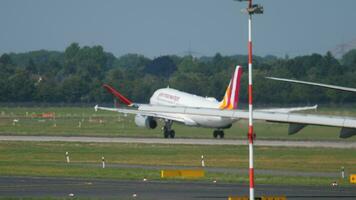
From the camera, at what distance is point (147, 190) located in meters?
42.6

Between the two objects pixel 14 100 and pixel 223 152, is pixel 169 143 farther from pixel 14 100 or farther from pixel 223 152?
pixel 14 100

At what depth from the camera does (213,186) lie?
44750 millimetres

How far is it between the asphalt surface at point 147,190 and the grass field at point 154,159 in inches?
116

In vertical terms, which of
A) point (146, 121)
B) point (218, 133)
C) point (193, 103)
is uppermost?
point (193, 103)

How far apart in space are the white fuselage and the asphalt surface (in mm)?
35560

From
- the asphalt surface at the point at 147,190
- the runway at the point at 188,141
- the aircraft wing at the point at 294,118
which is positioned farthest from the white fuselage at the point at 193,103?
the aircraft wing at the point at 294,118

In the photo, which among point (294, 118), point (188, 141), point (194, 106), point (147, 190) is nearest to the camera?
point (294, 118)

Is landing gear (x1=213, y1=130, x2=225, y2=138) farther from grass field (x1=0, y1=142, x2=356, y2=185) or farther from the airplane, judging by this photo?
grass field (x1=0, y1=142, x2=356, y2=185)

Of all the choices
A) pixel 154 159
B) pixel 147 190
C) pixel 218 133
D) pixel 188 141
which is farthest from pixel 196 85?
pixel 147 190

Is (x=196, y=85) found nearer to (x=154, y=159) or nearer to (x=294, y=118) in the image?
A: (x=154, y=159)

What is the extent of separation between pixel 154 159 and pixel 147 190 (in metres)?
19.7

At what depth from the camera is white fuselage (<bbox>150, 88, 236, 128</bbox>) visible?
83.7 meters

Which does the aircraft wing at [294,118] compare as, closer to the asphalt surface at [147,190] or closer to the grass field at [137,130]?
the asphalt surface at [147,190]

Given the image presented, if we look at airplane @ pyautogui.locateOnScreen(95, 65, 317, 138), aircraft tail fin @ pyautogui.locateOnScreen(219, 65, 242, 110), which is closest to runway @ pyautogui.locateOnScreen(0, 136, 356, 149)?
airplane @ pyautogui.locateOnScreen(95, 65, 317, 138)
